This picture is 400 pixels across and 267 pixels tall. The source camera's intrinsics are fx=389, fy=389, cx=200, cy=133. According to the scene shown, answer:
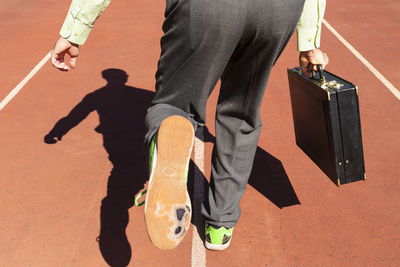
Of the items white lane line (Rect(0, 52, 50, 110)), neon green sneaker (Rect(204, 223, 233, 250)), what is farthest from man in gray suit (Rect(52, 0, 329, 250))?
white lane line (Rect(0, 52, 50, 110))

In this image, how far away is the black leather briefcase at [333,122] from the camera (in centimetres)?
259

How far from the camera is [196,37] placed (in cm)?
190

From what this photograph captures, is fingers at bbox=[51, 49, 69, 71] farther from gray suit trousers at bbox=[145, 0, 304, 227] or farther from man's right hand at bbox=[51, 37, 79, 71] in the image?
gray suit trousers at bbox=[145, 0, 304, 227]

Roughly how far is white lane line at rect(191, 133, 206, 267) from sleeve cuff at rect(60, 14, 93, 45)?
172 cm

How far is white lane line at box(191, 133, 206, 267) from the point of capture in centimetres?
291

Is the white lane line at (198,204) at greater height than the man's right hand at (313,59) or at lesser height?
lesser

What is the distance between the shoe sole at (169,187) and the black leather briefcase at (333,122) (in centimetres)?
119

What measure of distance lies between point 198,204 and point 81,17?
6.25 feet

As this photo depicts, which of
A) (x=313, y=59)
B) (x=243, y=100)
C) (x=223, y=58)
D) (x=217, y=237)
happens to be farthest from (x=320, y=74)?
(x=217, y=237)

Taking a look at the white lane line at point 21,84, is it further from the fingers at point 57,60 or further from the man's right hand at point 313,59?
the man's right hand at point 313,59

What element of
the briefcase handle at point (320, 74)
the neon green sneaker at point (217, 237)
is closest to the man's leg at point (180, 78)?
the briefcase handle at point (320, 74)

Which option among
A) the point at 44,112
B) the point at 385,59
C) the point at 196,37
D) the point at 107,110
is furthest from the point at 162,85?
the point at 385,59

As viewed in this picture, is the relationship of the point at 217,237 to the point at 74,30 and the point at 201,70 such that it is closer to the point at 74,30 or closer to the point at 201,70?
the point at 201,70

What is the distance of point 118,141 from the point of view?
4.48 metres
